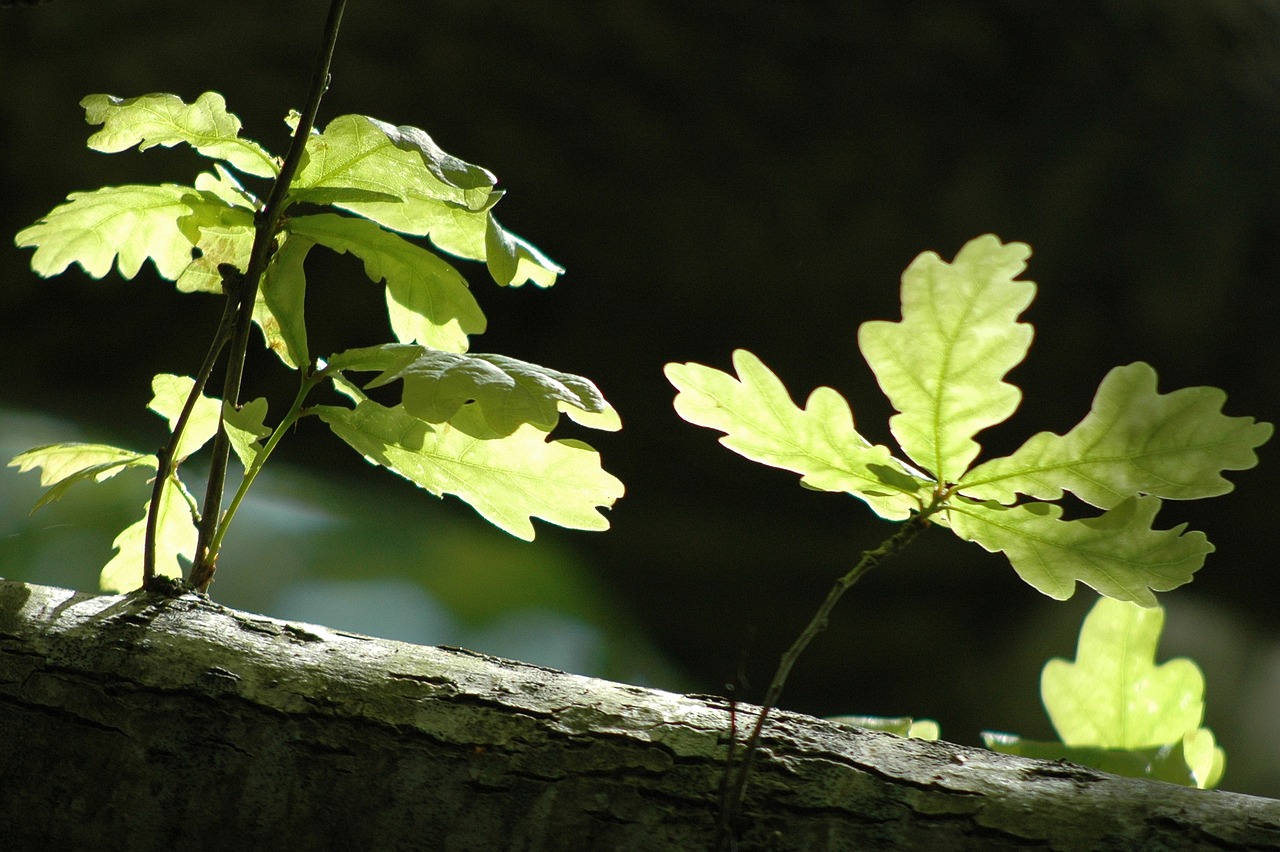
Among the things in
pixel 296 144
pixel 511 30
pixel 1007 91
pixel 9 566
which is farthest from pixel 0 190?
pixel 1007 91

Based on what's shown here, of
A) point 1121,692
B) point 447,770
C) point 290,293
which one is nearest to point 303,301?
point 290,293

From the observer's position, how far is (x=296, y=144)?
1.36ft

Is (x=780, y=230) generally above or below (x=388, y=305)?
above

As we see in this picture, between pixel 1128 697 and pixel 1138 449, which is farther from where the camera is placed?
pixel 1128 697

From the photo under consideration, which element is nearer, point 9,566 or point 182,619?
point 182,619

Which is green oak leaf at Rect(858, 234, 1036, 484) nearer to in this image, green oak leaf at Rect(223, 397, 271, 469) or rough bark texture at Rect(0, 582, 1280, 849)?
rough bark texture at Rect(0, 582, 1280, 849)

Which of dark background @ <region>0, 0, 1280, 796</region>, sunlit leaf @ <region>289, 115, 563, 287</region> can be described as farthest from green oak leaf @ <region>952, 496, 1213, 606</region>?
dark background @ <region>0, 0, 1280, 796</region>

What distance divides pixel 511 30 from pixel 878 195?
71cm

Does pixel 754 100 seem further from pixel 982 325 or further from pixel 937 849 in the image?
pixel 937 849

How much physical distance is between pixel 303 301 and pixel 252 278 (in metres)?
0.02

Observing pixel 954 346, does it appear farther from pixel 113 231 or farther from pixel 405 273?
pixel 113 231

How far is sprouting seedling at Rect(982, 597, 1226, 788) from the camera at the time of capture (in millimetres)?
471

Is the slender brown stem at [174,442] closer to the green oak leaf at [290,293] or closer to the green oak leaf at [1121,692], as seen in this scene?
the green oak leaf at [290,293]

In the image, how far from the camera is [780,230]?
1.62 m
